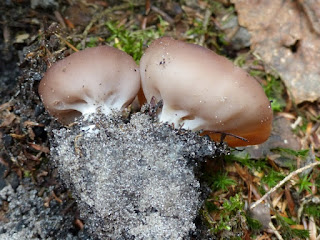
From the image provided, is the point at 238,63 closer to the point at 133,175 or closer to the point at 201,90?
the point at 201,90

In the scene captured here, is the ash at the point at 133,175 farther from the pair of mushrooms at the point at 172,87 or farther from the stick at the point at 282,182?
the stick at the point at 282,182

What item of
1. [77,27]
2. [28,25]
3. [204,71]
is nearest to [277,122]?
[204,71]

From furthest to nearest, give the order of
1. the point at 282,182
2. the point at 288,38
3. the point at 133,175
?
the point at 288,38 → the point at 282,182 → the point at 133,175

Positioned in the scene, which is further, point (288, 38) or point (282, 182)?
point (288, 38)

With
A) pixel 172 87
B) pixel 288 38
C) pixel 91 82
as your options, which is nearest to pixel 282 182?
pixel 172 87

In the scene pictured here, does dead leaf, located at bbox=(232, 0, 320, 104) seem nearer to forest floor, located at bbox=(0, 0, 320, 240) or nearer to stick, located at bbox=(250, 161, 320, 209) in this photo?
forest floor, located at bbox=(0, 0, 320, 240)

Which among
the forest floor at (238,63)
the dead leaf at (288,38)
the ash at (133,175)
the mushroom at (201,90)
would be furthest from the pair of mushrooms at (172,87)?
the dead leaf at (288,38)
